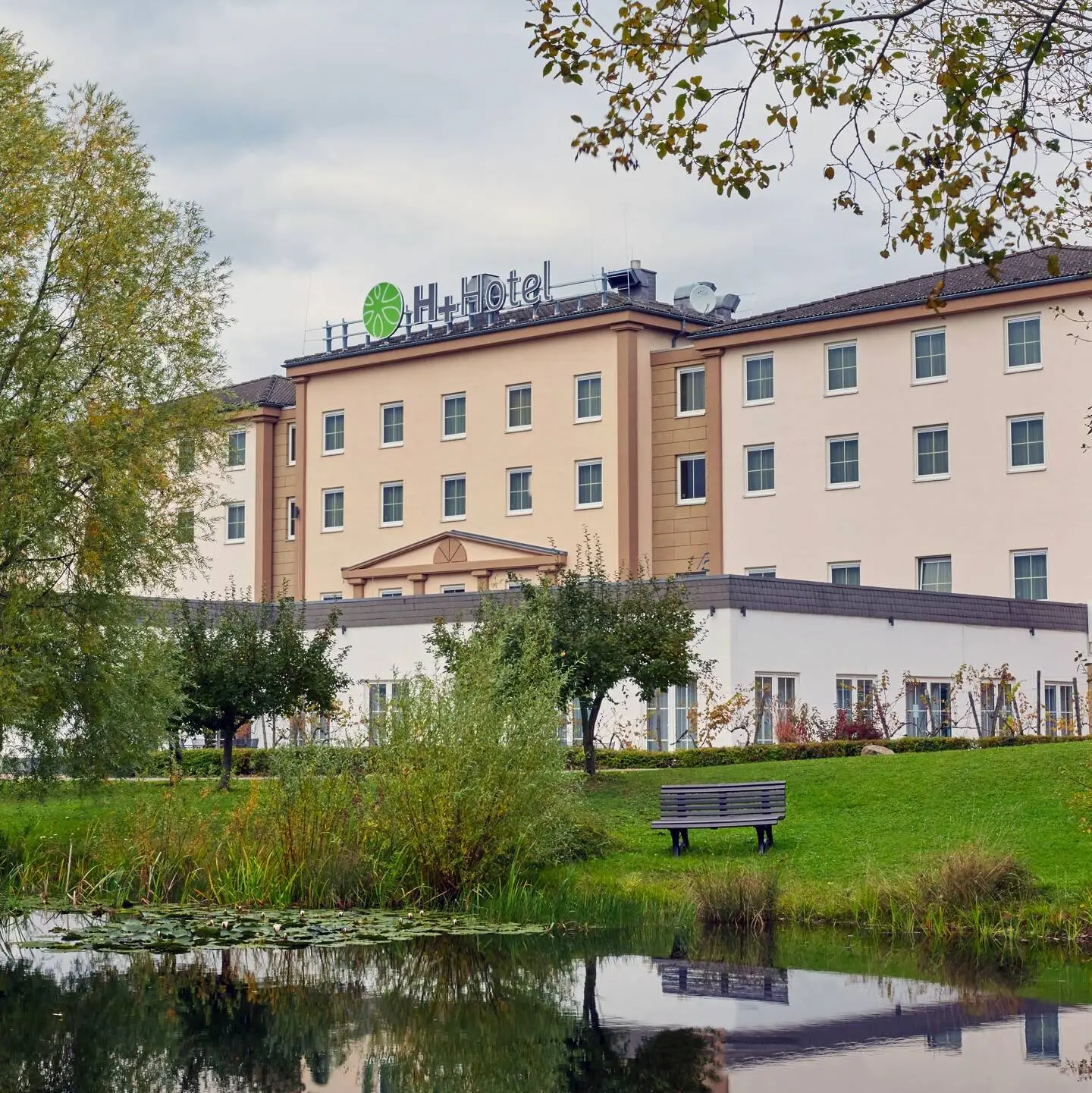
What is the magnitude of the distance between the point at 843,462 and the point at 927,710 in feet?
41.9

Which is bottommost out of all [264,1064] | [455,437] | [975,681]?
[264,1064]

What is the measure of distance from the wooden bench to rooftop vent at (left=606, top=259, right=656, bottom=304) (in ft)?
127

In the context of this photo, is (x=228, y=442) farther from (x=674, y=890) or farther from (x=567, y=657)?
(x=674, y=890)

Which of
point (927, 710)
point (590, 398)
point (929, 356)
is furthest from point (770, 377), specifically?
point (927, 710)

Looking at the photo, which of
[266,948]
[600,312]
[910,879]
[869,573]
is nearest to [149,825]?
[266,948]

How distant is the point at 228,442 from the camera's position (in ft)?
81.3

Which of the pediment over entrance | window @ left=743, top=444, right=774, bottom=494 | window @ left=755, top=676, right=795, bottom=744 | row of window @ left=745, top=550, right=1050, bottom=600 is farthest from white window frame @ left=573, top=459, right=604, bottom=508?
window @ left=755, top=676, right=795, bottom=744

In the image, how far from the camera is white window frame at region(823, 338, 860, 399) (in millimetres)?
51781

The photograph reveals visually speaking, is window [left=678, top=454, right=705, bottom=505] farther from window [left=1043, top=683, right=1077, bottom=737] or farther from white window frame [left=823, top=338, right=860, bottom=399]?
window [left=1043, top=683, right=1077, bottom=737]

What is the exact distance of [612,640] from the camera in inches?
1129

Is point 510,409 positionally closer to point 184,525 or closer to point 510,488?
point 510,488

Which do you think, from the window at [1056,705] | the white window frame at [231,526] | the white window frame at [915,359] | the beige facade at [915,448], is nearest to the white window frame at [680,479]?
the beige facade at [915,448]

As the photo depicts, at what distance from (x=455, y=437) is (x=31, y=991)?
4502cm

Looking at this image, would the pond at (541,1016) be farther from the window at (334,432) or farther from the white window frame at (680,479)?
the window at (334,432)
